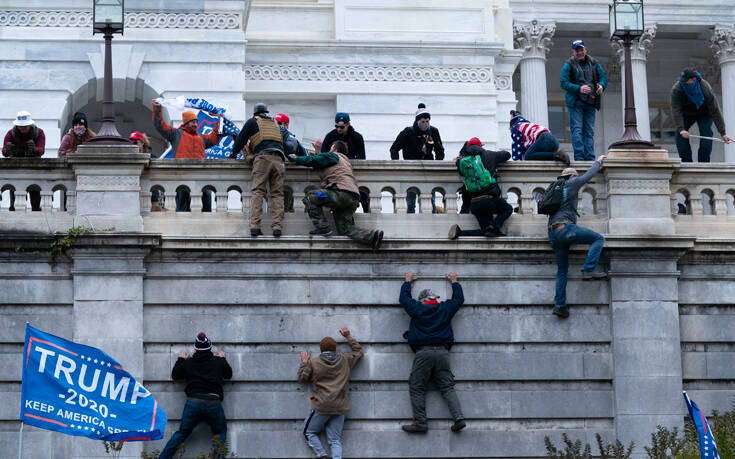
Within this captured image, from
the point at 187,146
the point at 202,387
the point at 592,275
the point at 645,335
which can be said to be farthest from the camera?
the point at 187,146

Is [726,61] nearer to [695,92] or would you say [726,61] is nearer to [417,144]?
[695,92]

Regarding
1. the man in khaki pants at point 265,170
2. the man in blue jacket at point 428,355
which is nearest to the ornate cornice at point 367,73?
the man in khaki pants at point 265,170

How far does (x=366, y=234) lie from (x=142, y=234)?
3536 millimetres

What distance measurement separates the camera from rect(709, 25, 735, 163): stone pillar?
159ft

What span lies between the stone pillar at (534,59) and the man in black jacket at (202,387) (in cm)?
2435

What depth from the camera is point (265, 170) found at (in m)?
26.8

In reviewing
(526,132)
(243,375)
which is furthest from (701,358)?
(243,375)

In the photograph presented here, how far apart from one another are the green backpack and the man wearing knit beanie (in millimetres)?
1883

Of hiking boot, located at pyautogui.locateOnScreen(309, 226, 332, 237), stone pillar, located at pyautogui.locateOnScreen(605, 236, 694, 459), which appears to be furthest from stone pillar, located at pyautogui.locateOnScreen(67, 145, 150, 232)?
stone pillar, located at pyautogui.locateOnScreen(605, 236, 694, 459)

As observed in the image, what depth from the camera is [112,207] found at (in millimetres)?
26609

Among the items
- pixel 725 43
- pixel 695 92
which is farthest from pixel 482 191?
pixel 725 43

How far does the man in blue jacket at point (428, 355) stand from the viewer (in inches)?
1038

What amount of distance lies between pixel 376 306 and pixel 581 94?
6008 mm

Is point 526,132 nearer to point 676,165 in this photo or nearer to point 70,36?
point 676,165
